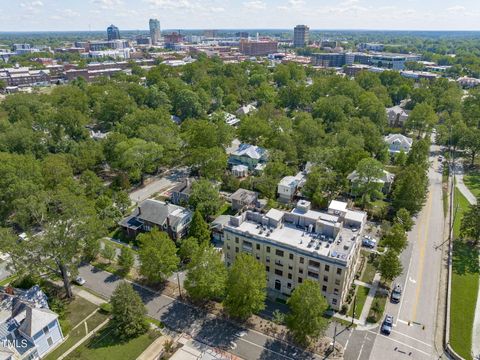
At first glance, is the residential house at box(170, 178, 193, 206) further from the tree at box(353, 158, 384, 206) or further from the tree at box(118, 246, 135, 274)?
the tree at box(353, 158, 384, 206)

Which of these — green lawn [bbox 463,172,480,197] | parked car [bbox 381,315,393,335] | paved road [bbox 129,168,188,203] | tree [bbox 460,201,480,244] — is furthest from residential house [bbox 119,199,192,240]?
green lawn [bbox 463,172,480,197]

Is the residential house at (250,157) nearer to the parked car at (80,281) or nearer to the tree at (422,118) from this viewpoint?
the parked car at (80,281)

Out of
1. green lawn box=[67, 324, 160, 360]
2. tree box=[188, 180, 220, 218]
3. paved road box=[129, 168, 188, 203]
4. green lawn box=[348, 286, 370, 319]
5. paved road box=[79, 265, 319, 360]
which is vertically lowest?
green lawn box=[67, 324, 160, 360]

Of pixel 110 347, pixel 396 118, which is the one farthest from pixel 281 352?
pixel 396 118

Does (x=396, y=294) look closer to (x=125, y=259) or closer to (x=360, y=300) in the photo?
(x=360, y=300)

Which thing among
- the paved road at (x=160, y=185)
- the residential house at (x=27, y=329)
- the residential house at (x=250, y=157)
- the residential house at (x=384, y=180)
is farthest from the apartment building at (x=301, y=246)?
the residential house at (x=250, y=157)

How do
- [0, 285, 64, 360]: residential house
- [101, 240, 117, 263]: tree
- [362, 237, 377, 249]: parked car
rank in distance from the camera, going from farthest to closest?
[362, 237, 377, 249]: parked car, [101, 240, 117, 263]: tree, [0, 285, 64, 360]: residential house

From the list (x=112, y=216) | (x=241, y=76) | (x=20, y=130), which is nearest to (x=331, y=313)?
(x=112, y=216)

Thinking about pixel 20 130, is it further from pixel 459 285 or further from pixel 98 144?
pixel 459 285
